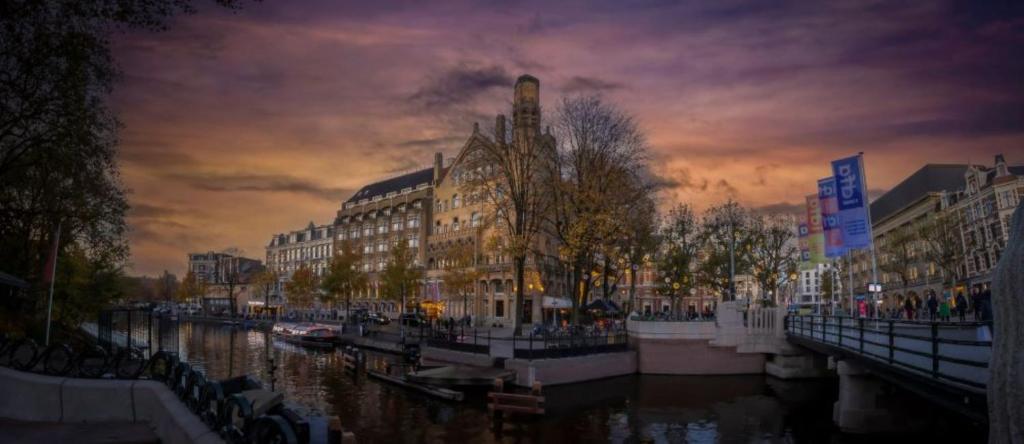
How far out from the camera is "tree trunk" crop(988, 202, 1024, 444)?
18.9 feet

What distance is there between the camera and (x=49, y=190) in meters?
30.4

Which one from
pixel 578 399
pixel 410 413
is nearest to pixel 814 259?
pixel 578 399

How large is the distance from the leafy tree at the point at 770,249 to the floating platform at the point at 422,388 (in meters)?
49.5

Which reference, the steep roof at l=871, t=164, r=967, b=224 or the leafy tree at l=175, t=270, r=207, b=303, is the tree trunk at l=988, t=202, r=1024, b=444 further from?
the leafy tree at l=175, t=270, r=207, b=303

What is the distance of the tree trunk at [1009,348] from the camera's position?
575 cm

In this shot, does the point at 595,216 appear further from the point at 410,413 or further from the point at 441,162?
the point at 441,162

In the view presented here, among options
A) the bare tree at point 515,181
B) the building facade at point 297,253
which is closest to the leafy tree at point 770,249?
the bare tree at point 515,181

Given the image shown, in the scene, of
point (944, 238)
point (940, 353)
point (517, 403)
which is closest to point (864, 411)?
point (940, 353)

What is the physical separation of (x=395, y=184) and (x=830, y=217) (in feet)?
288

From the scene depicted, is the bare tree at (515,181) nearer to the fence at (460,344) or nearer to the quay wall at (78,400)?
the fence at (460,344)

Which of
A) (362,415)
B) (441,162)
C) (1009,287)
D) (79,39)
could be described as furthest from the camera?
(441,162)

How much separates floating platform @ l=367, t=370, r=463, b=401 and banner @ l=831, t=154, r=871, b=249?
65.3ft

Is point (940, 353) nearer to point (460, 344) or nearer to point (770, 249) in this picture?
point (460, 344)

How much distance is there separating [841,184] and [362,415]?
2484 cm
